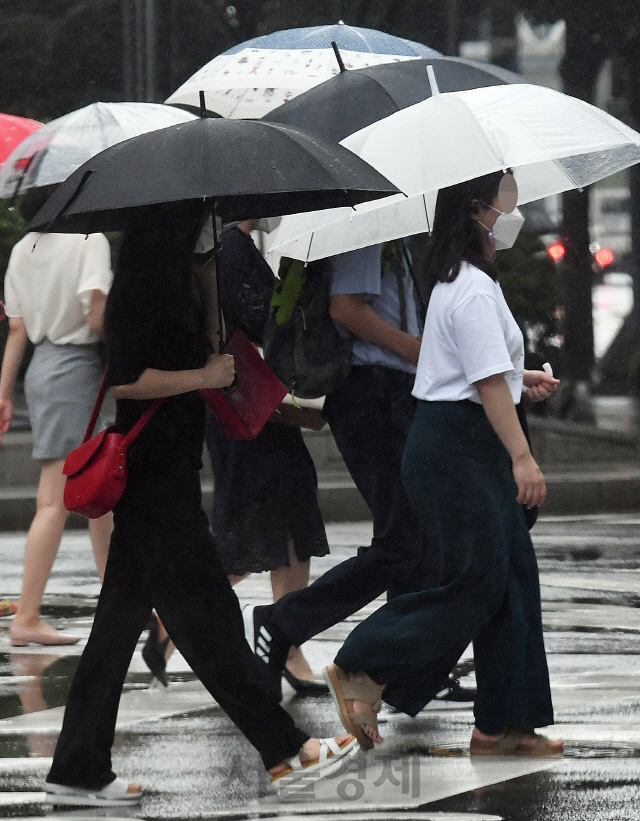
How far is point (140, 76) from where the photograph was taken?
14.4 meters

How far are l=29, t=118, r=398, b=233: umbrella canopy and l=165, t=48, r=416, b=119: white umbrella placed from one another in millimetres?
2241

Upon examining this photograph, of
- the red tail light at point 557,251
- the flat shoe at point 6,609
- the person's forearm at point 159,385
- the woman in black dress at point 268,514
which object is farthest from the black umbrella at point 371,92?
the red tail light at point 557,251

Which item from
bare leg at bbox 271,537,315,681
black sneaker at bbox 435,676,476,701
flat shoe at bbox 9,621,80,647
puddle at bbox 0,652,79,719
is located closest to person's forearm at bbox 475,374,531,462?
black sneaker at bbox 435,676,476,701

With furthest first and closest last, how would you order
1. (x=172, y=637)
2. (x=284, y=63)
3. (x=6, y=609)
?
(x=6, y=609) < (x=284, y=63) < (x=172, y=637)

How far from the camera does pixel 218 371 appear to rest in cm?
433

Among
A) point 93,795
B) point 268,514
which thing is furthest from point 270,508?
point 93,795

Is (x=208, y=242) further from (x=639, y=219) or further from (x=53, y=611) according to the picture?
(x=639, y=219)

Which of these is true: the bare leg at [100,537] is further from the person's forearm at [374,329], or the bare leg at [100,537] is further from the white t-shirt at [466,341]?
the white t-shirt at [466,341]

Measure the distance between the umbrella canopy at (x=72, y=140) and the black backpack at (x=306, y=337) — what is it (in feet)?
5.07

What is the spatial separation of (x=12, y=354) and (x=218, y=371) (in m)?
2.73

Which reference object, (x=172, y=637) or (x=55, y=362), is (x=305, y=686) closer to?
(x=172, y=637)

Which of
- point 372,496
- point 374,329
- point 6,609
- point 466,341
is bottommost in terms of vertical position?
point 6,609

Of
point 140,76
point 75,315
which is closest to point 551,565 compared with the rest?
point 75,315

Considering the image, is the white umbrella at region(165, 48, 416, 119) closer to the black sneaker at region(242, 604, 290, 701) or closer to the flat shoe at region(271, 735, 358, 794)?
the black sneaker at region(242, 604, 290, 701)
